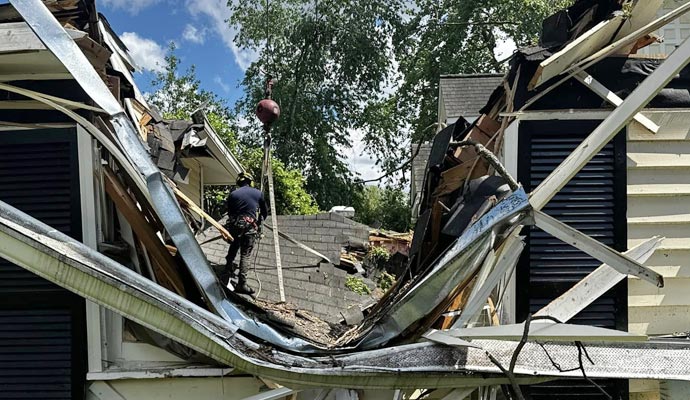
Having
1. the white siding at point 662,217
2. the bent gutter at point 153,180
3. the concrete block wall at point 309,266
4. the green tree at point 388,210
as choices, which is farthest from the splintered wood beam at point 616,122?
the green tree at point 388,210

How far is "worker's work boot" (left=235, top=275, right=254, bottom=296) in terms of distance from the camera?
4973 mm

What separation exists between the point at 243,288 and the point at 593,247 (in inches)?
131

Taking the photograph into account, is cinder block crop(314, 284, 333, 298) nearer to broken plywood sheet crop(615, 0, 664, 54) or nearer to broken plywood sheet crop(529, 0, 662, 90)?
broken plywood sheet crop(529, 0, 662, 90)

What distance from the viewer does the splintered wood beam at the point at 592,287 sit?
3102mm

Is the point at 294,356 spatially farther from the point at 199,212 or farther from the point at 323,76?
the point at 323,76

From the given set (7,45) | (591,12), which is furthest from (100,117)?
(591,12)

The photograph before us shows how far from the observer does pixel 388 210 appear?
28125mm

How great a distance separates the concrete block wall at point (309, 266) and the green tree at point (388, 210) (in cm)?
1706

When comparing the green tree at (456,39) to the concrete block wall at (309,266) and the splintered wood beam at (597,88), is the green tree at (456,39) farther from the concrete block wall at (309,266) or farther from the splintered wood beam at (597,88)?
the splintered wood beam at (597,88)

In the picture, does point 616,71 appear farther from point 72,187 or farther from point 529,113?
point 72,187

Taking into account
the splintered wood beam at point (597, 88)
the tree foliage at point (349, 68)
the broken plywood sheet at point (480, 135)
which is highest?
the tree foliage at point (349, 68)

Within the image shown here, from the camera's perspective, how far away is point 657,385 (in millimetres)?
3402

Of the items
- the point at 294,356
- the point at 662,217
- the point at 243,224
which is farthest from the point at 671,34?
the point at 294,356

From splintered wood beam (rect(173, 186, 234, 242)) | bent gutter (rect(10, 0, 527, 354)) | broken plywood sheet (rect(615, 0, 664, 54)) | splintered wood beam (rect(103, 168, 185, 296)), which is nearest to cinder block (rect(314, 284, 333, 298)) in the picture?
splintered wood beam (rect(173, 186, 234, 242))
